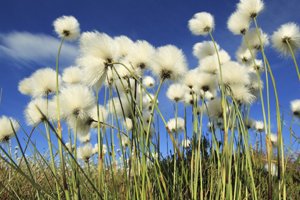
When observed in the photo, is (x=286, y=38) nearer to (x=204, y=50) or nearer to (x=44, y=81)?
(x=204, y=50)

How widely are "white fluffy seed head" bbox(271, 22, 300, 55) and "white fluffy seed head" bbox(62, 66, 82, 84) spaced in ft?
5.34

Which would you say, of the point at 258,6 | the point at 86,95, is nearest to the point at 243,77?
the point at 258,6

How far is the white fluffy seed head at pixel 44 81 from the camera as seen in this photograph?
247cm

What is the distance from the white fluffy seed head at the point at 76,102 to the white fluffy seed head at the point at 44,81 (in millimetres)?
411

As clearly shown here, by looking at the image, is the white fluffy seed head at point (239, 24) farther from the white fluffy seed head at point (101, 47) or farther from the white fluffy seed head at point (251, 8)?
the white fluffy seed head at point (101, 47)

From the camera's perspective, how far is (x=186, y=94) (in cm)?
342

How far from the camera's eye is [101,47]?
2.00 meters

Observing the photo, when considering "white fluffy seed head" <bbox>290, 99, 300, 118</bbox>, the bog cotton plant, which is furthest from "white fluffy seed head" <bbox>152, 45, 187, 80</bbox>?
"white fluffy seed head" <bbox>290, 99, 300, 118</bbox>

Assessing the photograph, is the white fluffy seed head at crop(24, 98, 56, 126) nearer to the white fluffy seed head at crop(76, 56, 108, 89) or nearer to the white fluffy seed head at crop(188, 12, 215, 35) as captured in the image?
the white fluffy seed head at crop(76, 56, 108, 89)

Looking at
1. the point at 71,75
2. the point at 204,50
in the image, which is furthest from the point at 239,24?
the point at 71,75

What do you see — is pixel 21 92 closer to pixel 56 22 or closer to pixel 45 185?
pixel 56 22

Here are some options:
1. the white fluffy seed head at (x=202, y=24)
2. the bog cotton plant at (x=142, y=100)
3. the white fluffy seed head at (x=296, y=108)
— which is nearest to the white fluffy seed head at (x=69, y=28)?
the bog cotton plant at (x=142, y=100)

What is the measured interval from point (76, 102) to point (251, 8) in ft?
5.20

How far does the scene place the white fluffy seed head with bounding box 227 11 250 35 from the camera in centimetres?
275
